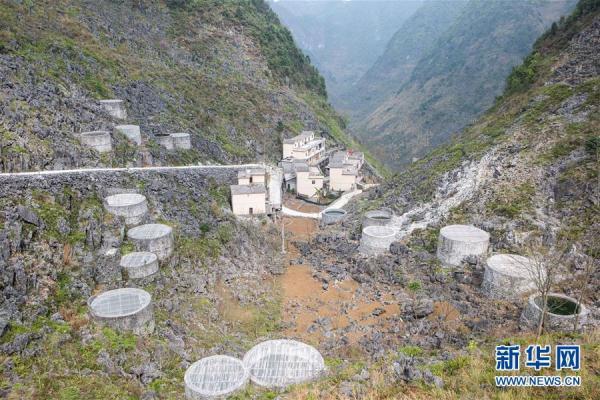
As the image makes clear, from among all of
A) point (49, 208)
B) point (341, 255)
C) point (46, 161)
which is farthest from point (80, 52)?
point (341, 255)

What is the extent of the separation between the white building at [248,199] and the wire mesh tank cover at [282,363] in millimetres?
20511

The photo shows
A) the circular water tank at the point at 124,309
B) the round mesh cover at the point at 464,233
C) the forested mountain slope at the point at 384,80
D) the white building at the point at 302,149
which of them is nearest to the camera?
the circular water tank at the point at 124,309

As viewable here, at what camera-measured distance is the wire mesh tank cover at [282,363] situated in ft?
60.5

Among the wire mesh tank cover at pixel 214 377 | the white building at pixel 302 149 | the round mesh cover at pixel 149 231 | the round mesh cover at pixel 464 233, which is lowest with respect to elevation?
the wire mesh tank cover at pixel 214 377

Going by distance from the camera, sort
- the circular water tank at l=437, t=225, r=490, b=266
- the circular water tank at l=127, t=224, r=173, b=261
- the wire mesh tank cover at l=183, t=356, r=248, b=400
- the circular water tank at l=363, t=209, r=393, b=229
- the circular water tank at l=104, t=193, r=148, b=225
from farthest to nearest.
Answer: the circular water tank at l=363, t=209, r=393, b=229, the circular water tank at l=437, t=225, r=490, b=266, the circular water tank at l=104, t=193, r=148, b=225, the circular water tank at l=127, t=224, r=173, b=261, the wire mesh tank cover at l=183, t=356, r=248, b=400

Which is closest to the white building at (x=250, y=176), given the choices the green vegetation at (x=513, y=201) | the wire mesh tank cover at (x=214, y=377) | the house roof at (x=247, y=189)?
the house roof at (x=247, y=189)

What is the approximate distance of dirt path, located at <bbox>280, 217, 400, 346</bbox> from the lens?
25.1 m

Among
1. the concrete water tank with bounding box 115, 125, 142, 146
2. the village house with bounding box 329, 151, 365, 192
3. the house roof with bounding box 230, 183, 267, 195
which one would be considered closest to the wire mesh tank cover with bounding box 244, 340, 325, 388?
the house roof with bounding box 230, 183, 267, 195

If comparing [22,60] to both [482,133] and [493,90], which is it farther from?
[493,90]

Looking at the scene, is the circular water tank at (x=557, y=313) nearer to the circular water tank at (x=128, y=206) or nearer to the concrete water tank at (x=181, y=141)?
the circular water tank at (x=128, y=206)

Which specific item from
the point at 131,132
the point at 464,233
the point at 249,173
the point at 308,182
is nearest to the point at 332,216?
the point at 249,173

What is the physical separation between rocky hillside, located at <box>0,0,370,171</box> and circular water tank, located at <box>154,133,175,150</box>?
1024 millimetres

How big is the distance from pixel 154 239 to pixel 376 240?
17.2 metres

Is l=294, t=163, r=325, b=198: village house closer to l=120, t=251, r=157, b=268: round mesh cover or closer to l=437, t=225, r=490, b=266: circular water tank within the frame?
l=437, t=225, r=490, b=266: circular water tank
